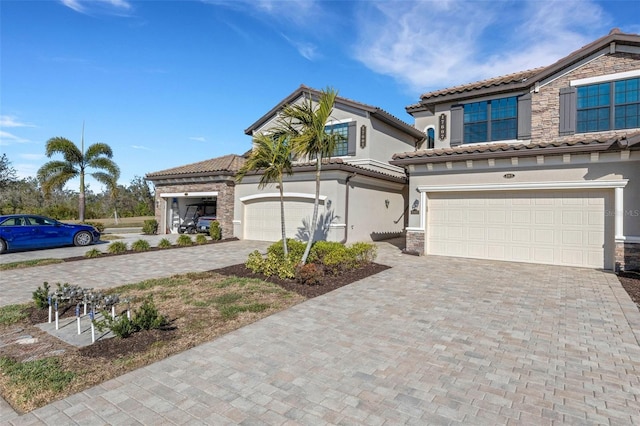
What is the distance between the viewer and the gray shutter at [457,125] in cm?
1366

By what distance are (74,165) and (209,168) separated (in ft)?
33.5

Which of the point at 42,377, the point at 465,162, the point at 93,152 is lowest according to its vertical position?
the point at 42,377

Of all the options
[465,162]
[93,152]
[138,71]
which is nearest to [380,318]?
[465,162]

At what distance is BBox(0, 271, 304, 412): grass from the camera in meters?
3.55

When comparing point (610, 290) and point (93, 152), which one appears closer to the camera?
point (610, 290)

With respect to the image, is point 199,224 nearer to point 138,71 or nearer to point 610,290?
point 138,71

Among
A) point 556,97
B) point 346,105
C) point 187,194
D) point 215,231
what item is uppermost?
point 346,105

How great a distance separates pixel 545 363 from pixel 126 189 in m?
52.2

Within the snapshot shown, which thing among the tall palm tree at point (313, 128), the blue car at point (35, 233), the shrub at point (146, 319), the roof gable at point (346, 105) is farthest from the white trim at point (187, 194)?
the shrub at point (146, 319)

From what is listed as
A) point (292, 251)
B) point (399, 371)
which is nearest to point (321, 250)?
point (292, 251)

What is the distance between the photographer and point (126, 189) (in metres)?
47.0

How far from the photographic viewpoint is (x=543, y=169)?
10438mm

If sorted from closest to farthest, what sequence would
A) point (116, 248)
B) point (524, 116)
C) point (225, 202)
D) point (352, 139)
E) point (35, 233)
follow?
point (524, 116) → point (116, 248) → point (35, 233) → point (352, 139) → point (225, 202)

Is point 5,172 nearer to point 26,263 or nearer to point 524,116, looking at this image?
point 26,263
